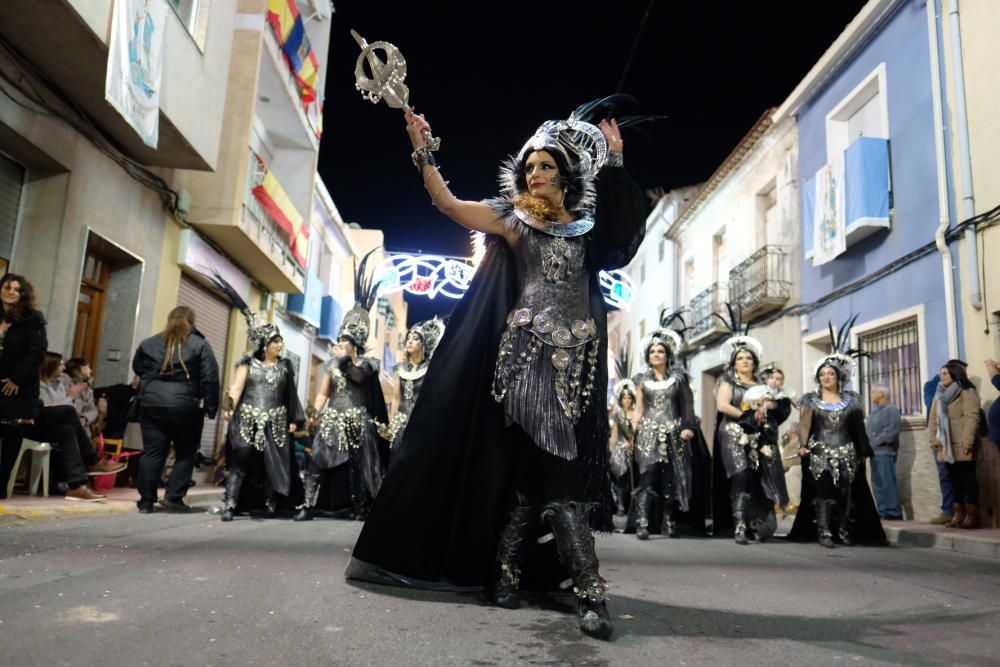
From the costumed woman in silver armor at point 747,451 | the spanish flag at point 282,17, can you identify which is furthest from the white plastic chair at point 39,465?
the spanish flag at point 282,17

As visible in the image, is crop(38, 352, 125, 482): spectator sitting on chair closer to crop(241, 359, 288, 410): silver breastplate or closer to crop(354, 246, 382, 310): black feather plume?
crop(241, 359, 288, 410): silver breastplate

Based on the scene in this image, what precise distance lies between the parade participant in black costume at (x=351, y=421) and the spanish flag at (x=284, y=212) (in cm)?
735

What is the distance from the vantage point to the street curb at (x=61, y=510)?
20.2 ft

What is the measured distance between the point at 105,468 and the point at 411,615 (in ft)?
25.1

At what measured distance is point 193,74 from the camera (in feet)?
35.6

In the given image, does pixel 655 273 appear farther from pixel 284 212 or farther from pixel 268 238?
pixel 268 238

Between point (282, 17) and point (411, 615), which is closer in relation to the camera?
point (411, 615)

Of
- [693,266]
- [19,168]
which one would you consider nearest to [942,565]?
[19,168]

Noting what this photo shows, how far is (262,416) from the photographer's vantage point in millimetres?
7848

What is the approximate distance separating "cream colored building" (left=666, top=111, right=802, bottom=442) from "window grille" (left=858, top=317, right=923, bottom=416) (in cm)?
268

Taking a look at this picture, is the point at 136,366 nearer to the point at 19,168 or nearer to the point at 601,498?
the point at 19,168

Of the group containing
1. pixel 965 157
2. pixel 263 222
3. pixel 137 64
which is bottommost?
pixel 137 64

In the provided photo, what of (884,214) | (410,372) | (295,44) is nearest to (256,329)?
(410,372)

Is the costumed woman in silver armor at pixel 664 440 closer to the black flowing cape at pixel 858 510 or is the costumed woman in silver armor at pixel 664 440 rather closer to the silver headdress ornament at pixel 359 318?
the black flowing cape at pixel 858 510
